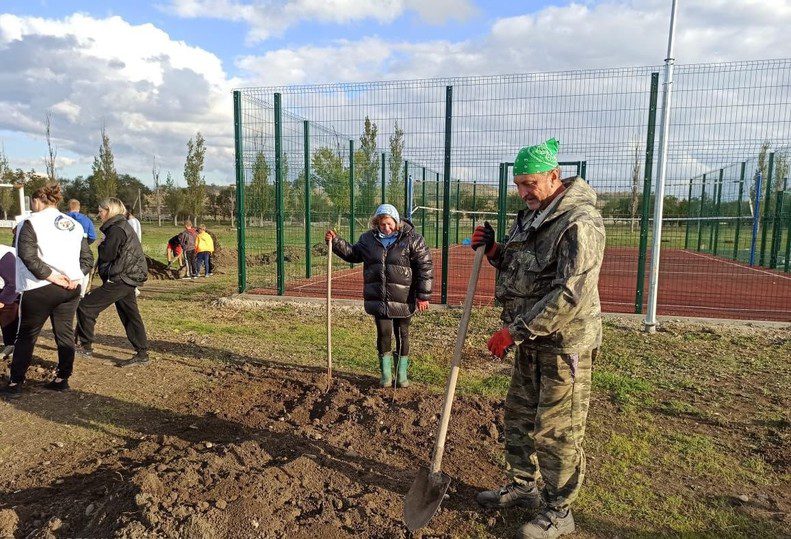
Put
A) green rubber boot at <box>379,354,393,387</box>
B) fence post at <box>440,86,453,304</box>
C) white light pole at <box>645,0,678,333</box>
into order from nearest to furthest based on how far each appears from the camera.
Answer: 1. green rubber boot at <box>379,354,393,387</box>
2. white light pole at <box>645,0,678,333</box>
3. fence post at <box>440,86,453,304</box>

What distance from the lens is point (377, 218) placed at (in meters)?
4.77

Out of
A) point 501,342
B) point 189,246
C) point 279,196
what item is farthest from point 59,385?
point 189,246

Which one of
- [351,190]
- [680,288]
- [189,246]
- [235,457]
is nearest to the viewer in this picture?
[235,457]

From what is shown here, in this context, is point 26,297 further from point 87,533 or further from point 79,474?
point 87,533

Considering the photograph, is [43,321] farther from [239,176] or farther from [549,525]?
[239,176]

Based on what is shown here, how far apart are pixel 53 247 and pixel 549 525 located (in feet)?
14.8

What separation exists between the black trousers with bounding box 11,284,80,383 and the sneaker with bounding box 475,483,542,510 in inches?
157

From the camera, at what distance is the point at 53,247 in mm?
4680

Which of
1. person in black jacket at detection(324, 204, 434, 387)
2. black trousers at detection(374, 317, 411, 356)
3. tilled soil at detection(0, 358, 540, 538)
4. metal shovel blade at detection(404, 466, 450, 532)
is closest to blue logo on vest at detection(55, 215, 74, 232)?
tilled soil at detection(0, 358, 540, 538)

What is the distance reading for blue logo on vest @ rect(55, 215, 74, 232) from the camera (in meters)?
4.75

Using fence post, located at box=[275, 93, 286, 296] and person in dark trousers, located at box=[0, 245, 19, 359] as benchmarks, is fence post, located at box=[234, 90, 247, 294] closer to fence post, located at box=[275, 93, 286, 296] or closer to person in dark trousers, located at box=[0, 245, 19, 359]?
fence post, located at box=[275, 93, 286, 296]

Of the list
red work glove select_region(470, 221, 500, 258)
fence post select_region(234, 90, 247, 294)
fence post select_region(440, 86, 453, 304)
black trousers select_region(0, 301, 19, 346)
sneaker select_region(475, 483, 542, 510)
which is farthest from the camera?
fence post select_region(234, 90, 247, 294)

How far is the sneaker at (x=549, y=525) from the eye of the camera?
9.25 feet

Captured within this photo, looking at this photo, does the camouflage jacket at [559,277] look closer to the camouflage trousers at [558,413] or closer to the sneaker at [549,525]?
the camouflage trousers at [558,413]
